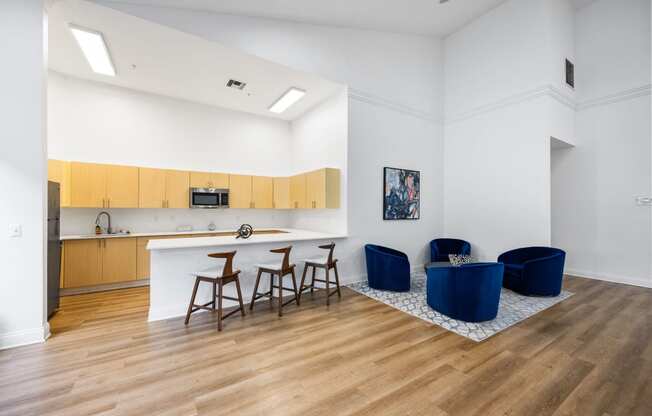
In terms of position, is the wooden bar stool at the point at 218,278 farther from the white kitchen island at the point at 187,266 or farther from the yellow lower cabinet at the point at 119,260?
the yellow lower cabinet at the point at 119,260

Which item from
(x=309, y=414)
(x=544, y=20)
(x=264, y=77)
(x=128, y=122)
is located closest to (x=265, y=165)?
(x=264, y=77)

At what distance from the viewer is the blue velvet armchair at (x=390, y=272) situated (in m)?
4.41

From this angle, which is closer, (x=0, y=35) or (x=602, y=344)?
(x=0, y=35)

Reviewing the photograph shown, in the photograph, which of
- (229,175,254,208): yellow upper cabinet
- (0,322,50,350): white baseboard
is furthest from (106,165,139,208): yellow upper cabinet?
(0,322,50,350): white baseboard

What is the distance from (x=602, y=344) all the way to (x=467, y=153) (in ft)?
13.9

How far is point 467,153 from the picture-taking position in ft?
19.8

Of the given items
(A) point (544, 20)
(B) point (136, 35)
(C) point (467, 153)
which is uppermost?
(A) point (544, 20)

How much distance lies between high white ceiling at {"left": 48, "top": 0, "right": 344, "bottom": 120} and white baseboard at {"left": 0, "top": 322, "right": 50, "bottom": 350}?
3.61m

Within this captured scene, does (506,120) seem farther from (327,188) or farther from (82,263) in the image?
(82,263)

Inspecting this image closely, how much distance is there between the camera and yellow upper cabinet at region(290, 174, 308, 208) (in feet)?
18.7

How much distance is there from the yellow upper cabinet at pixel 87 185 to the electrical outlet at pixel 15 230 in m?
2.25

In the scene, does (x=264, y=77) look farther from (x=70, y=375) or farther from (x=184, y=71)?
(x=70, y=375)

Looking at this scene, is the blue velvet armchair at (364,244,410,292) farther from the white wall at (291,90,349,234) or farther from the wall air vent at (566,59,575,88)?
the wall air vent at (566,59,575,88)

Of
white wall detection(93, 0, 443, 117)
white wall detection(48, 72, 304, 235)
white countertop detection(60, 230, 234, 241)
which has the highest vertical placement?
white wall detection(93, 0, 443, 117)
